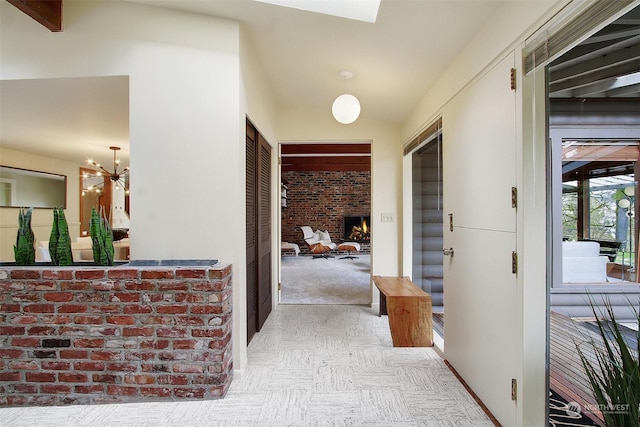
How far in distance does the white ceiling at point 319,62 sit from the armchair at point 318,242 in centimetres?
492

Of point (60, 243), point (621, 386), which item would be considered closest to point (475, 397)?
point (621, 386)

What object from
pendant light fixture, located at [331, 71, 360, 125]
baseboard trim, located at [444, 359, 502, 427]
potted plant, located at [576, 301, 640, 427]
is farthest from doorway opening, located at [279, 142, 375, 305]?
potted plant, located at [576, 301, 640, 427]

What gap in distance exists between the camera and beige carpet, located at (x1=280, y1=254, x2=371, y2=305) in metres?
4.13

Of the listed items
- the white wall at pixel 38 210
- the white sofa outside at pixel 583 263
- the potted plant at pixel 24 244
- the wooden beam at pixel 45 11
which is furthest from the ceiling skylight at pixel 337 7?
the white wall at pixel 38 210

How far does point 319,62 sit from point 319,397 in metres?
2.48

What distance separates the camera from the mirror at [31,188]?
474cm

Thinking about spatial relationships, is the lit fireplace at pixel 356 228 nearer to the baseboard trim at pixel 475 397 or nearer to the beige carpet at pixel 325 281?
the beige carpet at pixel 325 281

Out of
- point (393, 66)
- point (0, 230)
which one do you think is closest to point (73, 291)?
point (393, 66)

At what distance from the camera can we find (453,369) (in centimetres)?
221

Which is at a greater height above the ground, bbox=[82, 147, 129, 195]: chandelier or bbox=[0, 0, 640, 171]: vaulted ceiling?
bbox=[0, 0, 640, 171]: vaulted ceiling

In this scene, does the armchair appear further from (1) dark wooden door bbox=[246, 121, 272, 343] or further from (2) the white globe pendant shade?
(2) the white globe pendant shade

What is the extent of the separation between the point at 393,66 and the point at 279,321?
2.63 m

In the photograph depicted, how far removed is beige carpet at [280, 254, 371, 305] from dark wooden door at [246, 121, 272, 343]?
92 centimetres

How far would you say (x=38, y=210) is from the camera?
206 inches
